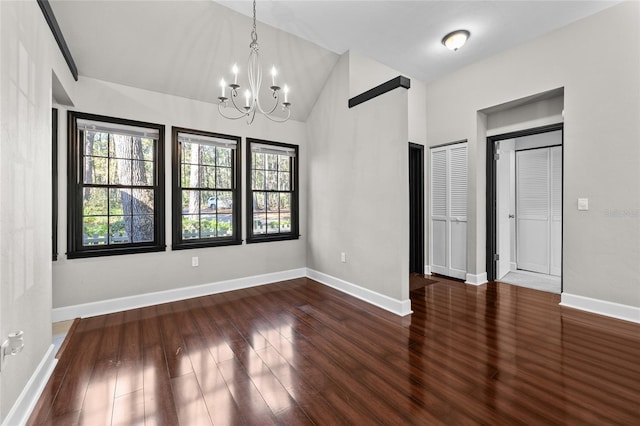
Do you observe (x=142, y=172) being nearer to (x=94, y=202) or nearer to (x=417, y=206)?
(x=94, y=202)

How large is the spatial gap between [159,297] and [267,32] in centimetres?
341

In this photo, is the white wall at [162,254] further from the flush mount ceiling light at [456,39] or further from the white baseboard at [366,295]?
the flush mount ceiling light at [456,39]

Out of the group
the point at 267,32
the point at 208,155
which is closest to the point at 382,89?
the point at 267,32

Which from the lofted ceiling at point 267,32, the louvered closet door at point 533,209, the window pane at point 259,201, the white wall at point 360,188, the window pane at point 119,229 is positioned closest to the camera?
the lofted ceiling at point 267,32

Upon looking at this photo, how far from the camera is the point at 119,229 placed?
3.44 m

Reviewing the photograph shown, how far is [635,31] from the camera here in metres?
2.93

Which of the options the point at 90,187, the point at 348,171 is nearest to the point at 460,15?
the point at 348,171

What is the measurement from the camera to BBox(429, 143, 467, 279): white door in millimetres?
4504

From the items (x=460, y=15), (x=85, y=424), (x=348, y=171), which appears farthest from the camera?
(x=348, y=171)

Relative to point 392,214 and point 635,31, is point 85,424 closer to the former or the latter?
point 392,214

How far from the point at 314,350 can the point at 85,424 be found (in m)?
1.51

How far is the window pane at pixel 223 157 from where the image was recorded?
13.4ft

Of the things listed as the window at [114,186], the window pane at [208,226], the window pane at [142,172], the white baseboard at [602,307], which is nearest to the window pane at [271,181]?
the window pane at [208,226]

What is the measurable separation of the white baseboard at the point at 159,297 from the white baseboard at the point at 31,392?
99 centimetres
